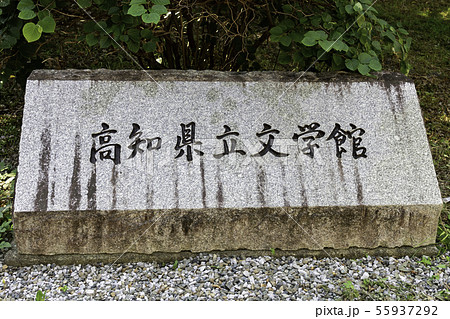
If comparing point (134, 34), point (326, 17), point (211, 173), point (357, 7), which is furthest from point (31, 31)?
point (357, 7)

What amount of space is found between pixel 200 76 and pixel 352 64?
1171 mm

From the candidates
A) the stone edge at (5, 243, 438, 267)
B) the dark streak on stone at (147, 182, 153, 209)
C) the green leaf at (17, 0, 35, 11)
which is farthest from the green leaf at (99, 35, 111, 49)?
the stone edge at (5, 243, 438, 267)

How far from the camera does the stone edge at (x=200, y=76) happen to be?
350 cm

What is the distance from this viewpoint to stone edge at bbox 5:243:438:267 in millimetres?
3213

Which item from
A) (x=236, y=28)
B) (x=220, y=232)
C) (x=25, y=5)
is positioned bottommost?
(x=220, y=232)

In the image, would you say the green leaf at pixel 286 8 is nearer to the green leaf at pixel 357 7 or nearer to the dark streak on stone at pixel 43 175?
the green leaf at pixel 357 7

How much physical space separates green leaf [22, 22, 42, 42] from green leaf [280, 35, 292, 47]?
5.94 ft

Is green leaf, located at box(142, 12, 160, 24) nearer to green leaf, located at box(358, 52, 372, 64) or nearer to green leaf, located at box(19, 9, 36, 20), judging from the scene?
green leaf, located at box(19, 9, 36, 20)

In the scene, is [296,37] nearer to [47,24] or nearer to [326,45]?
[326,45]

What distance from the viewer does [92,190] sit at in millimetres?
3135

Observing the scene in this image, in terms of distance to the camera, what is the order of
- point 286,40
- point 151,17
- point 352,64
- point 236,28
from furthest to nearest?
point 236,28, point 286,40, point 352,64, point 151,17

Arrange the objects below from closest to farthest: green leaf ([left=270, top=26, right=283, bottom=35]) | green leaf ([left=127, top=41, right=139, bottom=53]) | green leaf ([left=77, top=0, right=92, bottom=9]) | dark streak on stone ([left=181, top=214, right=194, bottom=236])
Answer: dark streak on stone ([left=181, top=214, right=194, bottom=236])
green leaf ([left=77, top=0, right=92, bottom=9])
green leaf ([left=127, top=41, right=139, bottom=53])
green leaf ([left=270, top=26, right=283, bottom=35])

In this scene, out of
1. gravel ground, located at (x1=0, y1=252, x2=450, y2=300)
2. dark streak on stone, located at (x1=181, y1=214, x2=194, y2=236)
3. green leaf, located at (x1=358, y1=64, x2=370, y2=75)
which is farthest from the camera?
green leaf, located at (x1=358, y1=64, x2=370, y2=75)

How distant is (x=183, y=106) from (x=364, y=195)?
4.70 ft
